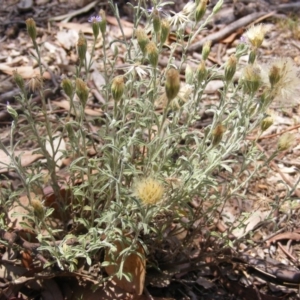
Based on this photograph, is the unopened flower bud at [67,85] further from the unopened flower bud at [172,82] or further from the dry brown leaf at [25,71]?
the dry brown leaf at [25,71]

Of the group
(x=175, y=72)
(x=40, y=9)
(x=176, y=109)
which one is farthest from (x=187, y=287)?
(x=40, y=9)

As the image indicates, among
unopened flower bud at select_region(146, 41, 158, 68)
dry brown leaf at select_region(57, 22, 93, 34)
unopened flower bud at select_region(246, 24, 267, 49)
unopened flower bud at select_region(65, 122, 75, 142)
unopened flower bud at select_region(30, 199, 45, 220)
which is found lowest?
dry brown leaf at select_region(57, 22, 93, 34)

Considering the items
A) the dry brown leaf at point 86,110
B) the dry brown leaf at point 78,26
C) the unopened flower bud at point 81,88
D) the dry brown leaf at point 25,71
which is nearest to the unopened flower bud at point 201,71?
the unopened flower bud at point 81,88

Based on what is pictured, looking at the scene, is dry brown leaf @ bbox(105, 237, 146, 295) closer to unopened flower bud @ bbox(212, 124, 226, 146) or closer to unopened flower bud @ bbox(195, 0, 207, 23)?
unopened flower bud @ bbox(212, 124, 226, 146)

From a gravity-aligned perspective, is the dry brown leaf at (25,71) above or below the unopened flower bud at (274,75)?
below

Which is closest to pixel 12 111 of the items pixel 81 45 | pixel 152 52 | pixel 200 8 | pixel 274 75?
pixel 81 45

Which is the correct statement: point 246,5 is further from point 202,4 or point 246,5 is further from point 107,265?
point 107,265

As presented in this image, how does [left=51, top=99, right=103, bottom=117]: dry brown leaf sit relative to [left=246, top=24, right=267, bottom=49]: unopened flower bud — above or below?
below

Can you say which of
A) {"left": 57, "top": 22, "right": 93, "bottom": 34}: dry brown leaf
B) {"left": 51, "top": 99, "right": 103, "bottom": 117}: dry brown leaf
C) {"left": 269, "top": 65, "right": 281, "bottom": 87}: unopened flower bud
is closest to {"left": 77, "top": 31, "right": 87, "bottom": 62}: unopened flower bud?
{"left": 269, "top": 65, "right": 281, "bottom": 87}: unopened flower bud
